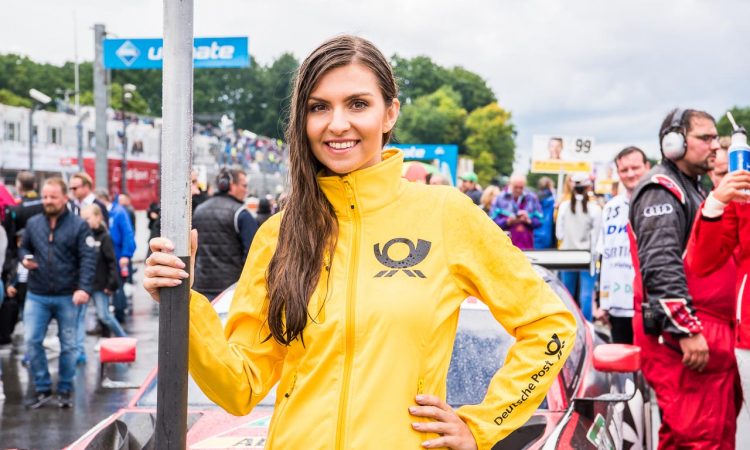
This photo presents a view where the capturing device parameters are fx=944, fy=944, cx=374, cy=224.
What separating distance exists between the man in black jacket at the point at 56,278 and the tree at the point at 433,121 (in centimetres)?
8253

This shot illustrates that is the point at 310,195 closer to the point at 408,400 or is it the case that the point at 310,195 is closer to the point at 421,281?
the point at 421,281

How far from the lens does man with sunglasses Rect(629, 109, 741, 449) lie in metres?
4.03

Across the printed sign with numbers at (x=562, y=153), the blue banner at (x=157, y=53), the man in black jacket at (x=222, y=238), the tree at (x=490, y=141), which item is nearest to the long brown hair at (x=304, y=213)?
the man in black jacket at (x=222, y=238)

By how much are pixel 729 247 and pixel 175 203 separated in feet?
9.00

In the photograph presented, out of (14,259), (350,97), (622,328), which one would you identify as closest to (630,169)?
(622,328)

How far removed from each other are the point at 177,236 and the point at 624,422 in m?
3.19

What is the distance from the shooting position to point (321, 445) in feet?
6.86

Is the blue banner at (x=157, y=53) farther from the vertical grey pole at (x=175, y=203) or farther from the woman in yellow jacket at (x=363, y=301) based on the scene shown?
the vertical grey pole at (x=175, y=203)

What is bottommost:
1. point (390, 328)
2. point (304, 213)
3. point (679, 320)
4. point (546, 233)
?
point (546, 233)

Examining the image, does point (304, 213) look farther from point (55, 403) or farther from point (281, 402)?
point (55, 403)

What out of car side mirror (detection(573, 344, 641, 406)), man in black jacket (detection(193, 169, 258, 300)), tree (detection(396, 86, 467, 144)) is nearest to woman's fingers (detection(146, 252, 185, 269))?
car side mirror (detection(573, 344, 641, 406))

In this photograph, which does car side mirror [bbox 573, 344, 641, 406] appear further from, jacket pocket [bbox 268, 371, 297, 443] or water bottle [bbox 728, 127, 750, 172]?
jacket pocket [bbox 268, 371, 297, 443]

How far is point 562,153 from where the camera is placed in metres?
20.3

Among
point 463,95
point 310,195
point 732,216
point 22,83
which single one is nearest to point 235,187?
point 732,216
